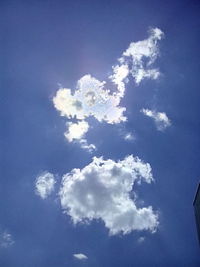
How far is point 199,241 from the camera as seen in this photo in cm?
3772

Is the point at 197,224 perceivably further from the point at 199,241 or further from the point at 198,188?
the point at 198,188

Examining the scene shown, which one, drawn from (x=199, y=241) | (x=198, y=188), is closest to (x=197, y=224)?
(x=199, y=241)

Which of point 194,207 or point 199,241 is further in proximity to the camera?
point 194,207

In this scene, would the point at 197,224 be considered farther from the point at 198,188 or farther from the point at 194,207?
the point at 198,188

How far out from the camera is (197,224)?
127 ft

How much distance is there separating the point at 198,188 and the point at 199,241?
9.11m

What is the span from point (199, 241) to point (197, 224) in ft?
9.09

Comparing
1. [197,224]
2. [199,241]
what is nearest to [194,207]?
[197,224]

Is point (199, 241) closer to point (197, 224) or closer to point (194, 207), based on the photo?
point (197, 224)

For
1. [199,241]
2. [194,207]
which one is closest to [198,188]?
[194,207]

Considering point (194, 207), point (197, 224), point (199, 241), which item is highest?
point (194, 207)

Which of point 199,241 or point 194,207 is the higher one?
point 194,207

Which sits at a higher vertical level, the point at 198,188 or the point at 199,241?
the point at 198,188

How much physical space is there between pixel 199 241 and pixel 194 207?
587 centimetres
